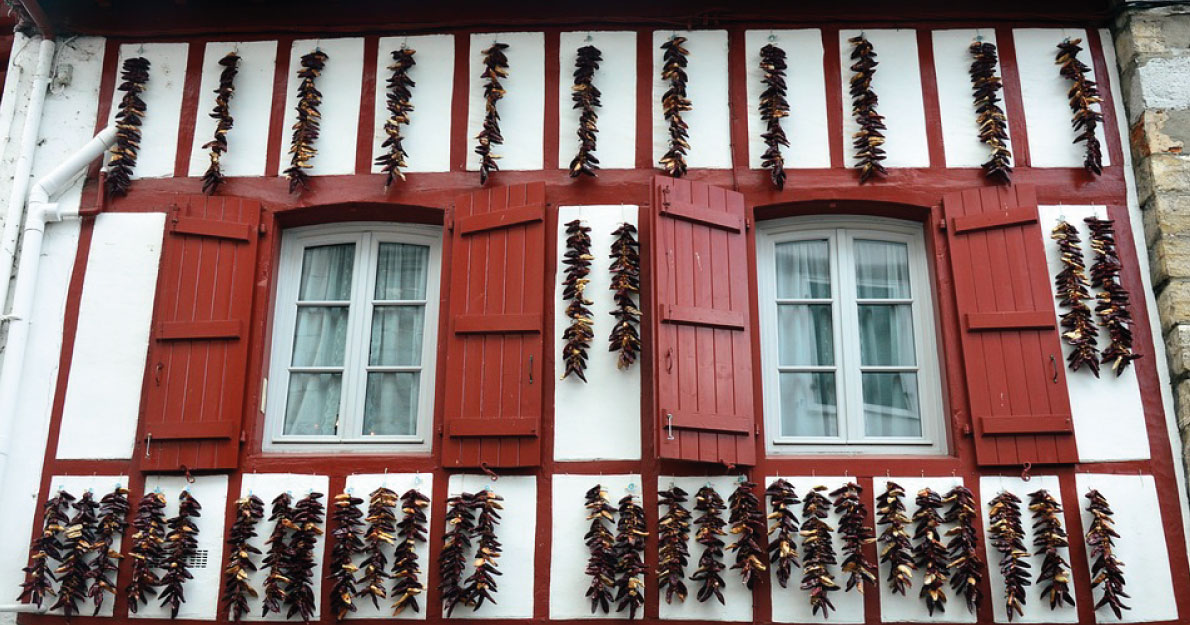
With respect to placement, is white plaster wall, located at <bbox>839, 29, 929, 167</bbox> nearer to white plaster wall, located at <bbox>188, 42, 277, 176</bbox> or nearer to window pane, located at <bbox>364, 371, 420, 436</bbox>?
window pane, located at <bbox>364, 371, 420, 436</bbox>

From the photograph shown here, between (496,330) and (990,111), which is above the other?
(990,111)

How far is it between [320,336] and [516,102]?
5.18 feet

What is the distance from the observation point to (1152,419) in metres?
5.43

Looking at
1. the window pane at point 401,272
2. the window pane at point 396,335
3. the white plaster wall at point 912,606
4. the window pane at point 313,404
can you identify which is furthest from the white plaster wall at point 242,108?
the white plaster wall at point 912,606

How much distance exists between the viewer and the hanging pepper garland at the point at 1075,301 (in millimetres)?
5461

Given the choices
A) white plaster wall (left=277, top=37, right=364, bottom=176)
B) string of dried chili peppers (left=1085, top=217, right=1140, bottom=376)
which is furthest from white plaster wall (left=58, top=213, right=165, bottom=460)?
string of dried chili peppers (left=1085, top=217, right=1140, bottom=376)

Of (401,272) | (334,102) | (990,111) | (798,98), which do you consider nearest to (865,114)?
(798,98)

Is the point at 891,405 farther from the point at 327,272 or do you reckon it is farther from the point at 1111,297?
the point at 327,272

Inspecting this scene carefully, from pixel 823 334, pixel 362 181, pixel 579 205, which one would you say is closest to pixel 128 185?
pixel 362 181

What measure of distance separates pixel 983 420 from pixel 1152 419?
809 mm

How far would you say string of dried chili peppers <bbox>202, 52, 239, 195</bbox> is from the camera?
5.98m

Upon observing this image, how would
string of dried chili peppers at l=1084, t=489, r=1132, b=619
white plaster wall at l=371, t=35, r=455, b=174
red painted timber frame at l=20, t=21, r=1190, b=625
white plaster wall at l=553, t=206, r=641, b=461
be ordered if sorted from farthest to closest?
white plaster wall at l=371, t=35, r=455, b=174
white plaster wall at l=553, t=206, r=641, b=461
red painted timber frame at l=20, t=21, r=1190, b=625
string of dried chili peppers at l=1084, t=489, r=1132, b=619

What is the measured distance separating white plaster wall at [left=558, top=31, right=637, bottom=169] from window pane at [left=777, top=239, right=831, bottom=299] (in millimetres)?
922

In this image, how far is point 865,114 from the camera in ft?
19.6
